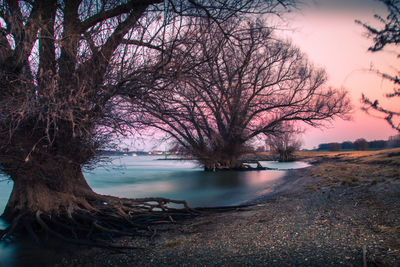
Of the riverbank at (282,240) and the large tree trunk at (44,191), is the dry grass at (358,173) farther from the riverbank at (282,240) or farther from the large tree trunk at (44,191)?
the large tree trunk at (44,191)

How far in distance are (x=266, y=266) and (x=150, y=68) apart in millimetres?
4088

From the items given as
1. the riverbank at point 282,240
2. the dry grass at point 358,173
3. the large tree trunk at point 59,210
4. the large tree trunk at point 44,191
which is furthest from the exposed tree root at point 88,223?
the dry grass at point 358,173

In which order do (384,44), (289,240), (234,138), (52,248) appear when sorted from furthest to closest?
Result: (234,138)
(52,248)
(289,240)
(384,44)

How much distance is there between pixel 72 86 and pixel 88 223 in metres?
3.07

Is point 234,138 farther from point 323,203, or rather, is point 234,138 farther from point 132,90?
point 132,90

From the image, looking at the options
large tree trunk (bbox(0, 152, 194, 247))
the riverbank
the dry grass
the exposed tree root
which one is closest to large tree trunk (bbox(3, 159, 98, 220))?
large tree trunk (bbox(0, 152, 194, 247))

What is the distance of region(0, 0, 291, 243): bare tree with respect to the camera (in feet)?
17.6

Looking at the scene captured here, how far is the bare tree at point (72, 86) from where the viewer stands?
537cm

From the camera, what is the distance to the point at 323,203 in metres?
7.39

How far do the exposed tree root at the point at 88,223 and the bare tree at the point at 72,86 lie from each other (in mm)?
24

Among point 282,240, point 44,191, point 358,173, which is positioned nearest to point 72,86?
point 44,191

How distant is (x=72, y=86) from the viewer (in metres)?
5.30

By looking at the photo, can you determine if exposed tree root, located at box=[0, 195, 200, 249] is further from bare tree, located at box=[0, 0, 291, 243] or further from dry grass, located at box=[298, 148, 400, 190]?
dry grass, located at box=[298, 148, 400, 190]

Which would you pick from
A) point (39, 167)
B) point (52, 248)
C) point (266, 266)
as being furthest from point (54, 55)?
point (266, 266)
